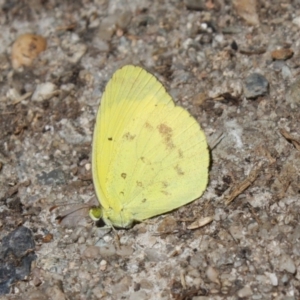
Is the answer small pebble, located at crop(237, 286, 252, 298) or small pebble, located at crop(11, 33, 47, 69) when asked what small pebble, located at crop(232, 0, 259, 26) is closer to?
small pebble, located at crop(11, 33, 47, 69)

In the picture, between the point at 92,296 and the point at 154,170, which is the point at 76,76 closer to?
the point at 154,170

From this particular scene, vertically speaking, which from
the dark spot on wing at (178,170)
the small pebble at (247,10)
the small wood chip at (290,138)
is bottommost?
the dark spot on wing at (178,170)

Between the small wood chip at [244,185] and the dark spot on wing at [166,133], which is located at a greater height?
the dark spot on wing at [166,133]

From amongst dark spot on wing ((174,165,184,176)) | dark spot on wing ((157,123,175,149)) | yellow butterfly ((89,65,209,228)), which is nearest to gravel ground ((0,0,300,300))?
yellow butterfly ((89,65,209,228))

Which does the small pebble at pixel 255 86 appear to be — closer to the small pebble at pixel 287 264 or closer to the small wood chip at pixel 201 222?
the small wood chip at pixel 201 222

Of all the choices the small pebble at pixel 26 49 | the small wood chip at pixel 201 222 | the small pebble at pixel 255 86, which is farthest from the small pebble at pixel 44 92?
the small wood chip at pixel 201 222

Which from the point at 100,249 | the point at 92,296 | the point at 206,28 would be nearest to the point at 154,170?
the point at 100,249
